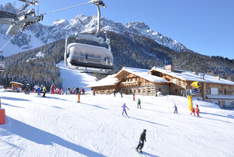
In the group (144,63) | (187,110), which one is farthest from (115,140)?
(144,63)

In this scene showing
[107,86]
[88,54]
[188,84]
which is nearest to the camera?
[88,54]

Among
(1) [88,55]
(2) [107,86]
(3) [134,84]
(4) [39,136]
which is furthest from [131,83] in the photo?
(1) [88,55]

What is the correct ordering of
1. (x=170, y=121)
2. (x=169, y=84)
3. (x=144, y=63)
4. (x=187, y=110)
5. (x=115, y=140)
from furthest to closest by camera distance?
1. (x=144, y=63)
2. (x=169, y=84)
3. (x=187, y=110)
4. (x=170, y=121)
5. (x=115, y=140)

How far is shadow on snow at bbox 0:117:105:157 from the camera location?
10617mm

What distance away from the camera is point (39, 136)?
11453 millimetres

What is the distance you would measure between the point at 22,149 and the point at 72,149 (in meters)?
2.04

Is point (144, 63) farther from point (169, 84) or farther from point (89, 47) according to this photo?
point (89, 47)

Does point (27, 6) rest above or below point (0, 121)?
above

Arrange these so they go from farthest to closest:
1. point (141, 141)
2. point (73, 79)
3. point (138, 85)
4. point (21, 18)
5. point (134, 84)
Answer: point (73, 79), point (134, 84), point (138, 85), point (141, 141), point (21, 18)

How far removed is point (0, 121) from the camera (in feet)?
40.7

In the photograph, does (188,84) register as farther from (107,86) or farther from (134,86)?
(107,86)

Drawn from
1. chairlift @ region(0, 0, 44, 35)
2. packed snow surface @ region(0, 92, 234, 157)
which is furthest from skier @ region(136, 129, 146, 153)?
chairlift @ region(0, 0, 44, 35)

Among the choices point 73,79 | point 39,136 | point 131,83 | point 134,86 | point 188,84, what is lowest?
point 39,136

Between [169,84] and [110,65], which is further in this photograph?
[169,84]
